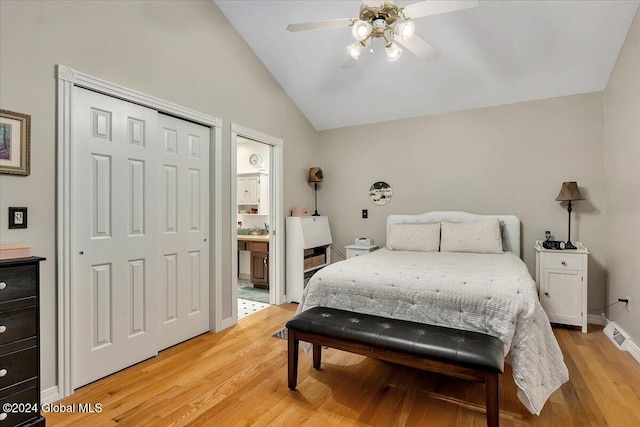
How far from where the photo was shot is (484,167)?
12.8 feet

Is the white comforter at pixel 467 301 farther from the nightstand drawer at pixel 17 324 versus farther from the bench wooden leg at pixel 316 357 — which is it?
the nightstand drawer at pixel 17 324

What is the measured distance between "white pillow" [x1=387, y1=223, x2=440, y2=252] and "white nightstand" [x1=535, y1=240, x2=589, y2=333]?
1.01 meters

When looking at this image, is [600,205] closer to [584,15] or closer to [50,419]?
[584,15]

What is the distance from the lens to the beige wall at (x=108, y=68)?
1.90 meters

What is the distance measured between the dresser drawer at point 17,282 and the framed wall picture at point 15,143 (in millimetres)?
596

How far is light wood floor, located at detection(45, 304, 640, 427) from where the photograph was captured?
6.08ft

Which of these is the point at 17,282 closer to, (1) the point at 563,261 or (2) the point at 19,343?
(2) the point at 19,343

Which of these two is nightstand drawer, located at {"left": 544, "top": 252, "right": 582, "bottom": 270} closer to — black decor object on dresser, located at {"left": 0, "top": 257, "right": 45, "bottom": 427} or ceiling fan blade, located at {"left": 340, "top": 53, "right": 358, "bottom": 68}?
ceiling fan blade, located at {"left": 340, "top": 53, "right": 358, "bottom": 68}

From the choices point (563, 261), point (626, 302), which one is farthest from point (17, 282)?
point (626, 302)

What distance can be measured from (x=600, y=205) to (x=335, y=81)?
315 centimetres

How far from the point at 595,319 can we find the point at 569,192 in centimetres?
136

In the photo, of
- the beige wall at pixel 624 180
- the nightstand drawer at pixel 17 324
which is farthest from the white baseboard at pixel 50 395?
the beige wall at pixel 624 180

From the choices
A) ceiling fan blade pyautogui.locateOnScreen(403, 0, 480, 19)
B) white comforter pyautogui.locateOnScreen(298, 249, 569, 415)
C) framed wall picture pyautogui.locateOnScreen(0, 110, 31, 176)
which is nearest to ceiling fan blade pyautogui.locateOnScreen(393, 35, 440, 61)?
ceiling fan blade pyautogui.locateOnScreen(403, 0, 480, 19)

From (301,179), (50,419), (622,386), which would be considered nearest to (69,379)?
(50,419)
